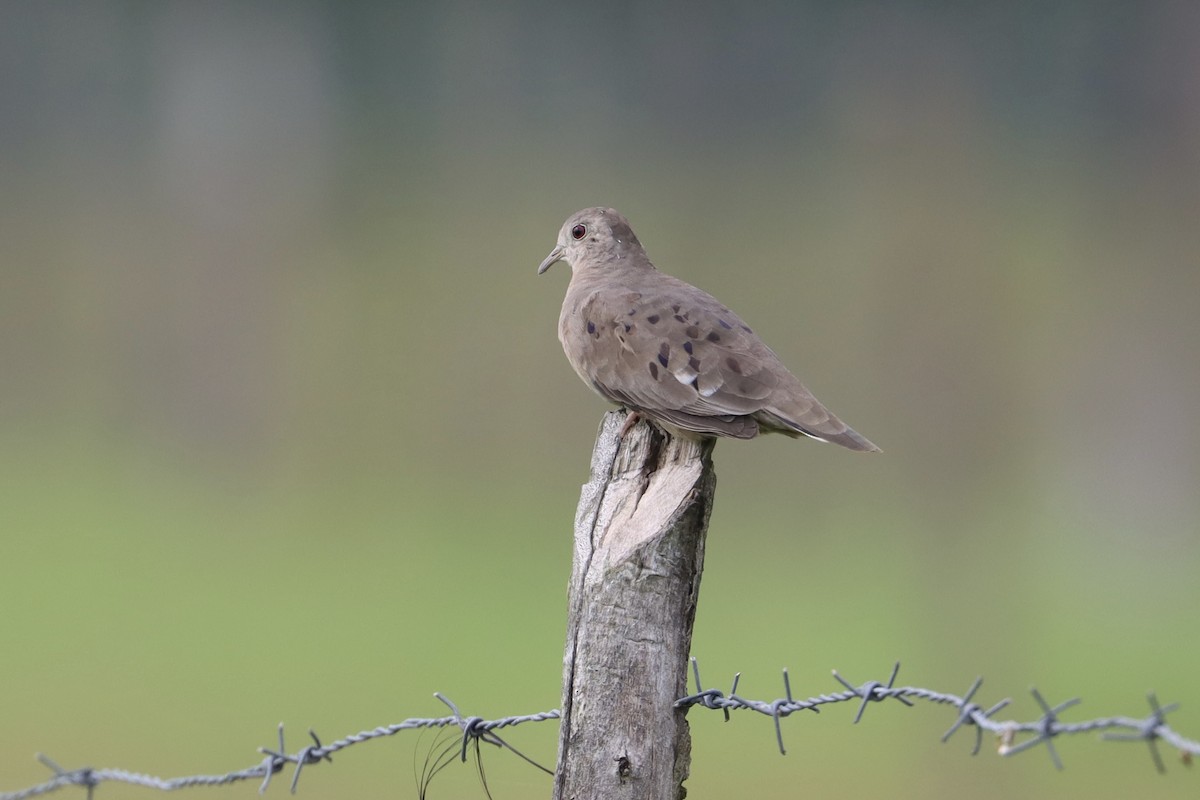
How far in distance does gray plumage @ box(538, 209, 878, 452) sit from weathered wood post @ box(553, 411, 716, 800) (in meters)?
0.38

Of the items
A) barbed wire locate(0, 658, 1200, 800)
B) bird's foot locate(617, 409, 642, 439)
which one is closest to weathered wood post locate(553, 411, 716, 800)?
barbed wire locate(0, 658, 1200, 800)

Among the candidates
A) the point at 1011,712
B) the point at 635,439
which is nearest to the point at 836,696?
the point at 635,439

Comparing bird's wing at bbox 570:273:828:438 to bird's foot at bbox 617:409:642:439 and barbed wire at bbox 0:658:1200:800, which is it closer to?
bird's foot at bbox 617:409:642:439

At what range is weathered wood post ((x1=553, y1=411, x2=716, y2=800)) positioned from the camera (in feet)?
4.96

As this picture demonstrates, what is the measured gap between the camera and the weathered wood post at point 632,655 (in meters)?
1.51

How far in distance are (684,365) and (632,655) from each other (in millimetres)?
677

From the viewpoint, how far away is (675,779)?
1.54 meters

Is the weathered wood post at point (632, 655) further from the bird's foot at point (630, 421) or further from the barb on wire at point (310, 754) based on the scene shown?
the bird's foot at point (630, 421)

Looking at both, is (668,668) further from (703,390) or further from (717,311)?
(717,311)

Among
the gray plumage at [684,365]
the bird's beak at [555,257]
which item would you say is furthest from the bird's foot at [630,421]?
the bird's beak at [555,257]

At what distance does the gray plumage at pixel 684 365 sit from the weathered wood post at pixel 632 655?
38 cm

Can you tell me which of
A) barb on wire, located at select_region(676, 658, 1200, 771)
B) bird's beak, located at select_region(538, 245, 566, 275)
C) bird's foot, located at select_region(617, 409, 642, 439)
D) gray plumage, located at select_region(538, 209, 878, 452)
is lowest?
barb on wire, located at select_region(676, 658, 1200, 771)

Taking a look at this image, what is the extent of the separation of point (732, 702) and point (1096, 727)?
0.46 metres

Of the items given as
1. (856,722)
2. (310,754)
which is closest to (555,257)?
(310,754)
